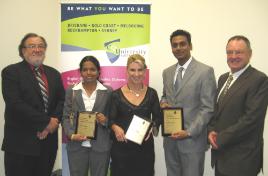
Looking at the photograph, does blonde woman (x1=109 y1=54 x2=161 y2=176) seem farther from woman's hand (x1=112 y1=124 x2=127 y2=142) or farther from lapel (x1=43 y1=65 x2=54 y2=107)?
lapel (x1=43 y1=65 x2=54 y2=107)

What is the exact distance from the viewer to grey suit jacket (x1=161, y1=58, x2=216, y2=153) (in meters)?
3.15

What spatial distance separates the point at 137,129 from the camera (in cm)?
308

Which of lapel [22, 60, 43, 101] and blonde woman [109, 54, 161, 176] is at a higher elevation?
lapel [22, 60, 43, 101]

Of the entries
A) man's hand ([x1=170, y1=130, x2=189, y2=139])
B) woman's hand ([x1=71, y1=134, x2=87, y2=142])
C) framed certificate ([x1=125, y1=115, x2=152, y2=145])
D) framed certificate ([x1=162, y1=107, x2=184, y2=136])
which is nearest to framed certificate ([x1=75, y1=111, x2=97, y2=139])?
woman's hand ([x1=71, y1=134, x2=87, y2=142])

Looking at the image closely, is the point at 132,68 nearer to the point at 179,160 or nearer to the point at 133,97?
the point at 133,97

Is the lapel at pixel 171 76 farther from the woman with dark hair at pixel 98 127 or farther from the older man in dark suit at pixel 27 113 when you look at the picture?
the older man in dark suit at pixel 27 113

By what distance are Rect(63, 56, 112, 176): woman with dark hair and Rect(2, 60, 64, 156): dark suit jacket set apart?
0.95 feet

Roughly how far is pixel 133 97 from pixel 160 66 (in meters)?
1.32

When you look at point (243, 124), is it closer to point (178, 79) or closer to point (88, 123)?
point (178, 79)

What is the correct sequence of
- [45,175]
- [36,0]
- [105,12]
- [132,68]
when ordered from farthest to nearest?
[36,0], [105,12], [45,175], [132,68]

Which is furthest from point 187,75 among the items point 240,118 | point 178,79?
point 240,118

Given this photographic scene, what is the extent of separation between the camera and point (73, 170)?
3.34m

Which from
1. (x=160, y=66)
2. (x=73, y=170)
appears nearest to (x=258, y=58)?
(x=160, y=66)

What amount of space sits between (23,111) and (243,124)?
84.4 inches
